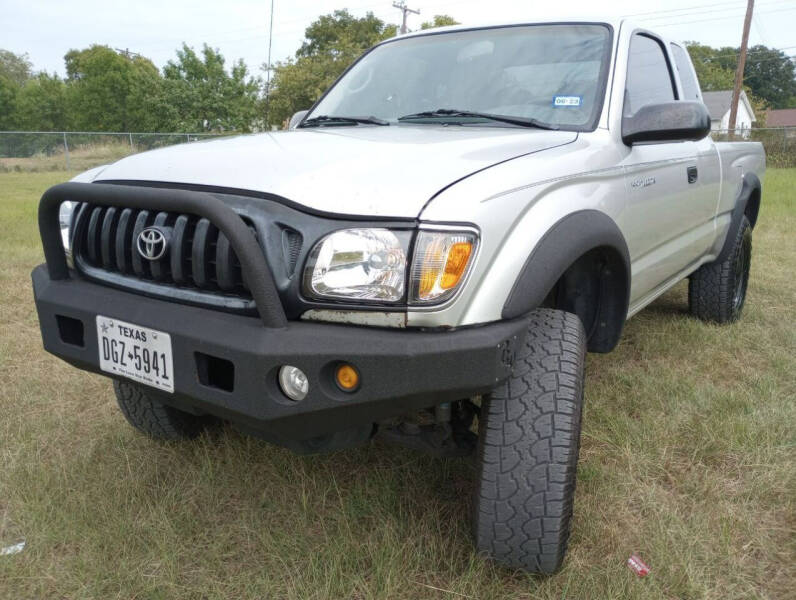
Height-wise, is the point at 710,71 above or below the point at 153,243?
above

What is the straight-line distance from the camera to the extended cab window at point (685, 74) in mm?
3449

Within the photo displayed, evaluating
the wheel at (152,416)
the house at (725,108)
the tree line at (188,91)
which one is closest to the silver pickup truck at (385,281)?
the wheel at (152,416)

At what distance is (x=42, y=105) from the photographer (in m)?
42.1

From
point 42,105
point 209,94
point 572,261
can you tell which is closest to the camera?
point 572,261

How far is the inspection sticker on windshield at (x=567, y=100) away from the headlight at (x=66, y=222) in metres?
1.64

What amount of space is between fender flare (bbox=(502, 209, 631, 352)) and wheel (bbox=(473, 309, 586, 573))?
0.55 feet

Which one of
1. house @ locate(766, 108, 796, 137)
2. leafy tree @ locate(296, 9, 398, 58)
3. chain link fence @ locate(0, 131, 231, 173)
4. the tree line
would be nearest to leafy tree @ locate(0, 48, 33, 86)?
the tree line

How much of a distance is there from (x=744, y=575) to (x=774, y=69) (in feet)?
245

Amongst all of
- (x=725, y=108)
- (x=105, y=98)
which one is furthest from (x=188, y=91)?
(x=725, y=108)

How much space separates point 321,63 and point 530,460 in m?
36.8

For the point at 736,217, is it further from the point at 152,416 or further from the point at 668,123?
the point at 152,416

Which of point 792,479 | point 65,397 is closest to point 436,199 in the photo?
point 792,479

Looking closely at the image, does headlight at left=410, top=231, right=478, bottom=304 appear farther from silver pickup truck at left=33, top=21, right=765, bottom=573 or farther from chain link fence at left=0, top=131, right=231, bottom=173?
chain link fence at left=0, top=131, right=231, bottom=173

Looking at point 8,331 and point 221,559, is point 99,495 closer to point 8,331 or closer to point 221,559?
point 221,559
